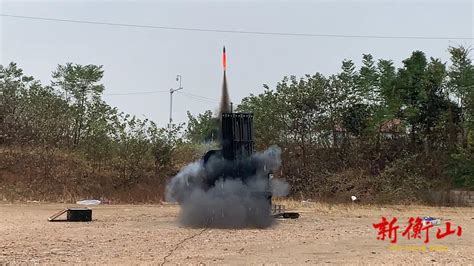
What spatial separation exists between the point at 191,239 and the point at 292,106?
23.8 m

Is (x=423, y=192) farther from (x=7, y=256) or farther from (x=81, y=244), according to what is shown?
(x=7, y=256)

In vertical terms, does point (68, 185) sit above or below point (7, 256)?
above

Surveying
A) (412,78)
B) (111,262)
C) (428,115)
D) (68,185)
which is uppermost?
(412,78)

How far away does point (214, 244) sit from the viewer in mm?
14047

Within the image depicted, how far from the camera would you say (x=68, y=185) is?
35.0 m

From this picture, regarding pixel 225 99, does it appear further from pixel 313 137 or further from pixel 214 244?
pixel 313 137

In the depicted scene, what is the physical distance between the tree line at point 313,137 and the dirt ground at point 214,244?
14299 millimetres

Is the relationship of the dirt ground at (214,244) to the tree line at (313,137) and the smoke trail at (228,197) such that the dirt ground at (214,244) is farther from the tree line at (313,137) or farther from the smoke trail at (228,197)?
the tree line at (313,137)

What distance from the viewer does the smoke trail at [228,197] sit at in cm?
1812

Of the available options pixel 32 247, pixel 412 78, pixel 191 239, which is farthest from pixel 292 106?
pixel 32 247

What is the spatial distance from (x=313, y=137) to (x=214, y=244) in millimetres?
25275

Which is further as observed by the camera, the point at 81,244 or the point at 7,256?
the point at 81,244

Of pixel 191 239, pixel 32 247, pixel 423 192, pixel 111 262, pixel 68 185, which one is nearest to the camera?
pixel 111 262

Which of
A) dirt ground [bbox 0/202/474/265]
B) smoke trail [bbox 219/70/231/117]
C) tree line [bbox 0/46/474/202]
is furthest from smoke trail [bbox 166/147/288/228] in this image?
tree line [bbox 0/46/474/202]
